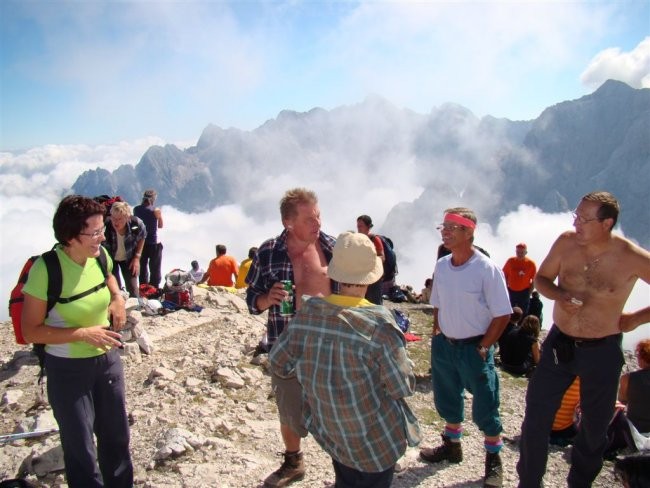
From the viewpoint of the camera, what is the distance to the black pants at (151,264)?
10156 mm

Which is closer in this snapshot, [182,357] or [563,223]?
[182,357]

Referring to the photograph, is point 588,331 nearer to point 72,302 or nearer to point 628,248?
point 628,248

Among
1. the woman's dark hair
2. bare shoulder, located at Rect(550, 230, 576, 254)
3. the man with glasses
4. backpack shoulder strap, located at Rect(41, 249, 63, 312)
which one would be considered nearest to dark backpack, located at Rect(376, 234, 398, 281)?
the man with glasses

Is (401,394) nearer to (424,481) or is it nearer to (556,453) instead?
(424,481)

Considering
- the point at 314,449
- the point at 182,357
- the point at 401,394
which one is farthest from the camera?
the point at 182,357

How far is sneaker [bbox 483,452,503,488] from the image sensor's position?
378 centimetres

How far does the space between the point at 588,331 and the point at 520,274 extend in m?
7.45

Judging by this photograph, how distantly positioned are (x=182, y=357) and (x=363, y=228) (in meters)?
3.88

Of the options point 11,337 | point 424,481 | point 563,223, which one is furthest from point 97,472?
point 563,223

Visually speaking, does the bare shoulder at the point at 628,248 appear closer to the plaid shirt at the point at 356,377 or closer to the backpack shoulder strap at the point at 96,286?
the plaid shirt at the point at 356,377

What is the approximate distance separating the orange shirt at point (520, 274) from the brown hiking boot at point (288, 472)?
8062 mm

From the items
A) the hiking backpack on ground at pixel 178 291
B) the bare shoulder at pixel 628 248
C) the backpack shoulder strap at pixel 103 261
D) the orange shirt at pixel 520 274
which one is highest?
the bare shoulder at pixel 628 248

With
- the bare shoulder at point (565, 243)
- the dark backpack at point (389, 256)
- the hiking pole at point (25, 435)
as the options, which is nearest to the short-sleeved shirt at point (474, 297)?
the bare shoulder at point (565, 243)

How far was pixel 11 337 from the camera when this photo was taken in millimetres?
8438
